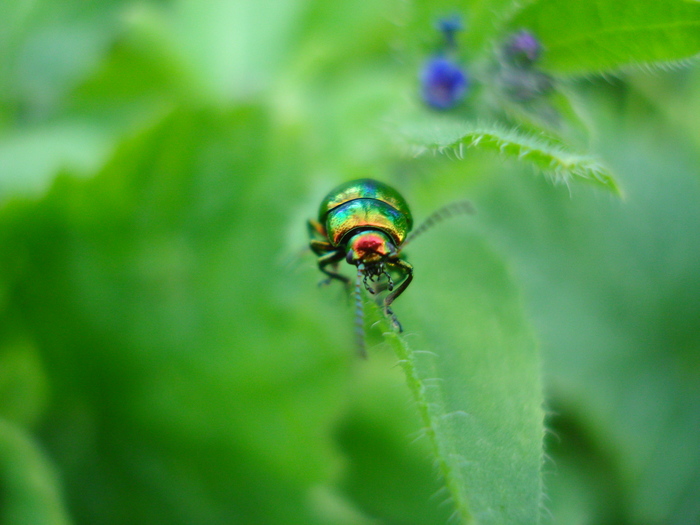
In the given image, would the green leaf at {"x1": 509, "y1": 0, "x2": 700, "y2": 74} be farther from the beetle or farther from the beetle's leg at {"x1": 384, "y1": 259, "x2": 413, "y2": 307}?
the beetle's leg at {"x1": 384, "y1": 259, "x2": 413, "y2": 307}

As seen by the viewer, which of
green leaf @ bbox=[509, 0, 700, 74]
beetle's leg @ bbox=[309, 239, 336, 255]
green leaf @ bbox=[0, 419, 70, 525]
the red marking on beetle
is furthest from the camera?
beetle's leg @ bbox=[309, 239, 336, 255]

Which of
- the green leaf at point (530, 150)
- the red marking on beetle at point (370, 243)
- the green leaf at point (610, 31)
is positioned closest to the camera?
the green leaf at point (530, 150)

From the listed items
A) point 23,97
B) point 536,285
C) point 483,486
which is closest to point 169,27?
point 23,97

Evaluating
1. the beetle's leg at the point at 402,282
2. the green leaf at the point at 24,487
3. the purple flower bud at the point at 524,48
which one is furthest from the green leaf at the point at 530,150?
the green leaf at the point at 24,487

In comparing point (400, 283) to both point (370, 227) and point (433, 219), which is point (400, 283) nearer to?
point (370, 227)

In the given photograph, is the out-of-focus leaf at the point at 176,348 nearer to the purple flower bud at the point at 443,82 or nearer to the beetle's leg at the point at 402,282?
the beetle's leg at the point at 402,282

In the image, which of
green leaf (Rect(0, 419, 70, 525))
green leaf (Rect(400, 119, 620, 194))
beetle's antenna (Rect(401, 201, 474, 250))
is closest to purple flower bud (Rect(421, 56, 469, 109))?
beetle's antenna (Rect(401, 201, 474, 250))
